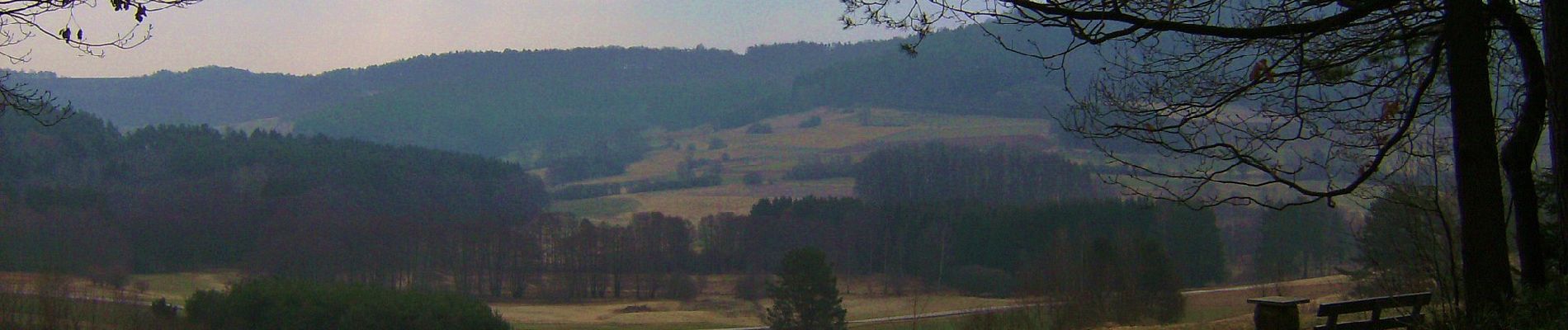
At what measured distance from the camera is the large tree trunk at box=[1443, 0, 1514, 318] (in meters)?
7.03

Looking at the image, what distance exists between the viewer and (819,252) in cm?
4247

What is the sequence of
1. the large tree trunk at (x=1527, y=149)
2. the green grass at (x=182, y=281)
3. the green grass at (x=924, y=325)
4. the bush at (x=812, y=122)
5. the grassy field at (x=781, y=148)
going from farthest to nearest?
the bush at (x=812, y=122)
the grassy field at (x=781, y=148)
the green grass at (x=182, y=281)
the green grass at (x=924, y=325)
the large tree trunk at (x=1527, y=149)

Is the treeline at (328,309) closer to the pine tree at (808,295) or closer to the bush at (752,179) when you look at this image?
the pine tree at (808,295)

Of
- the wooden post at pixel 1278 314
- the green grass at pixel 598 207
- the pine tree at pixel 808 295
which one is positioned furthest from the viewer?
the green grass at pixel 598 207

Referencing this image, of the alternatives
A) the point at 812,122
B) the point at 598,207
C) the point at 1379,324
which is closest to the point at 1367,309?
the point at 1379,324

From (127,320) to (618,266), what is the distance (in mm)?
39683

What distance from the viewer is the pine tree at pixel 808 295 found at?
41.1 m

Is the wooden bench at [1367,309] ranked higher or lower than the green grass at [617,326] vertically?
higher

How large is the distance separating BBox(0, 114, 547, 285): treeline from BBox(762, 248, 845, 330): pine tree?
3919 centimetres

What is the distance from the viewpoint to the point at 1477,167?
7.03 m

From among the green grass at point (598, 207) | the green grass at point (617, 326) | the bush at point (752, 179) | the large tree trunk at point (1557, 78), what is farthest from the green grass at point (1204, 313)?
the bush at point (752, 179)

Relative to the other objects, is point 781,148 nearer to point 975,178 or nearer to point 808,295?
point 975,178

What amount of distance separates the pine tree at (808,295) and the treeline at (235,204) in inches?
1543

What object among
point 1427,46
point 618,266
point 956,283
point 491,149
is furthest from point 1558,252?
point 491,149
